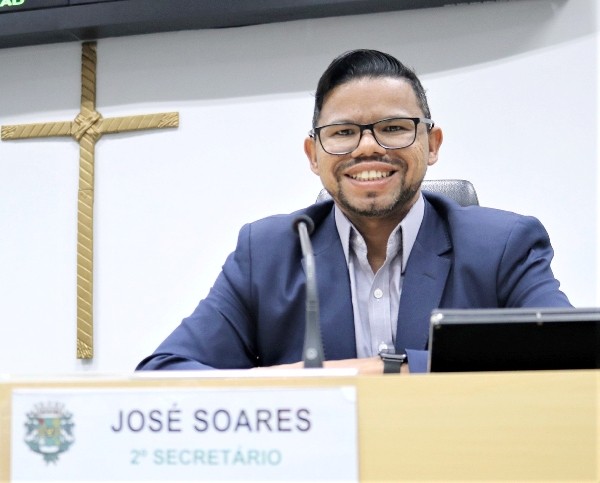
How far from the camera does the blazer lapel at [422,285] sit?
157cm

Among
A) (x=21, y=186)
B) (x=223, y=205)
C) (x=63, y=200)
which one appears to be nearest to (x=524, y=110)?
(x=223, y=205)

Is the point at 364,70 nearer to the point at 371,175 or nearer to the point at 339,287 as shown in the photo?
the point at 371,175

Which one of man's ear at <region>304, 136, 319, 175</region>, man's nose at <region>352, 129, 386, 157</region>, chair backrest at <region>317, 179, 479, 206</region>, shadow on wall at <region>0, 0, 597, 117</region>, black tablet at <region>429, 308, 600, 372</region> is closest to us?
black tablet at <region>429, 308, 600, 372</region>

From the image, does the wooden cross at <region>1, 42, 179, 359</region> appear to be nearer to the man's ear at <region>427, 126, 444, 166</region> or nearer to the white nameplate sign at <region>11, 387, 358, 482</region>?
the man's ear at <region>427, 126, 444, 166</region>

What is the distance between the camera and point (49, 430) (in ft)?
2.88

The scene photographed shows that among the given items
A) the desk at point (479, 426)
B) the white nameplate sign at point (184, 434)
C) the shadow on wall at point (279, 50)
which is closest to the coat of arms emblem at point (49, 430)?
the white nameplate sign at point (184, 434)

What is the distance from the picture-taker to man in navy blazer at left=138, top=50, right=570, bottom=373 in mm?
1615

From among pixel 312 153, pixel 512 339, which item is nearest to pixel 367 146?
pixel 312 153

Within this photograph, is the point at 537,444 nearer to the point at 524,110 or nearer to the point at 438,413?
the point at 438,413

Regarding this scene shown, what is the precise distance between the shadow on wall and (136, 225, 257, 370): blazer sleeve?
140cm

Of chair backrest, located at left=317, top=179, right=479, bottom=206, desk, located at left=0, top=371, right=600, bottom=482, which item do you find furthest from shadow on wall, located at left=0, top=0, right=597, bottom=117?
desk, located at left=0, top=371, right=600, bottom=482

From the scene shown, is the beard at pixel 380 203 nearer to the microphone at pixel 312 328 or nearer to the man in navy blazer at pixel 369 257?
the man in navy blazer at pixel 369 257

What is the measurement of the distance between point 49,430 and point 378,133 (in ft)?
3.43

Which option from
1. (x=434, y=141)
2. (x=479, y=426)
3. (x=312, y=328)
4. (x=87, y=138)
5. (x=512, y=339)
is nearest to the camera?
Answer: (x=479, y=426)
